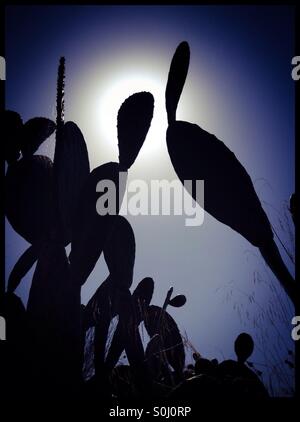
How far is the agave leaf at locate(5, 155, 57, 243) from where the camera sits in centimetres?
160

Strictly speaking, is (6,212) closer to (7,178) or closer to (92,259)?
(7,178)

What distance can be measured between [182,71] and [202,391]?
951 mm

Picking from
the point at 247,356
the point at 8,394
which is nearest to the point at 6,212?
the point at 8,394

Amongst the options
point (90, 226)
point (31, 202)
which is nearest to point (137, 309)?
point (90, 226)

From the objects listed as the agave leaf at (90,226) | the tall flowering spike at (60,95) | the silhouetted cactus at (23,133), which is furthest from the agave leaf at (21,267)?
the tall flowering spike at (60,95)

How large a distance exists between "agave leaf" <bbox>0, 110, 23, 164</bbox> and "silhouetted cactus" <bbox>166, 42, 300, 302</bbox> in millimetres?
535

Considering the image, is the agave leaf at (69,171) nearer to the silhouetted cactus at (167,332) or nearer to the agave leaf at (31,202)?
the agave leaf at (31,202)

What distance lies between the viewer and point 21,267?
1672 millimetres

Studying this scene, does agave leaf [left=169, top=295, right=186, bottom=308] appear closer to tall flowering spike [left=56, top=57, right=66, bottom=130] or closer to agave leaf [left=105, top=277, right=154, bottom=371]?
agave leaf [left=105, top=277, right=154, bottom=371]

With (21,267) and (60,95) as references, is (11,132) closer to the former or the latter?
(60,95)

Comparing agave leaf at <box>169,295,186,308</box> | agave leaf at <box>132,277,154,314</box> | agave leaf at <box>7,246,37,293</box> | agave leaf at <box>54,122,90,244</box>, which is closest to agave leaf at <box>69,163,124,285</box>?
agave leaf at <box>54,122,90,244</box>

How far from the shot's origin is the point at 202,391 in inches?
52.3

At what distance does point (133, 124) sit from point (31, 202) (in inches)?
17.0

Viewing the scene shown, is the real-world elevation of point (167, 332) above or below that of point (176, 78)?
below
